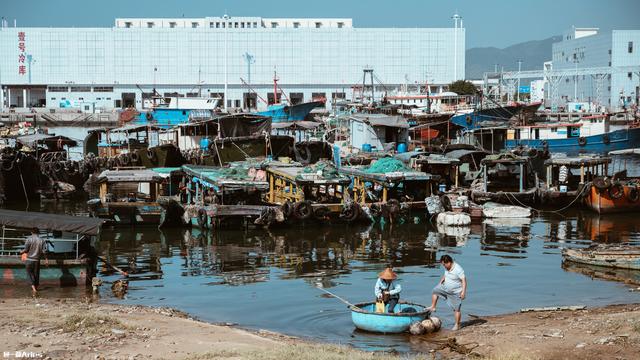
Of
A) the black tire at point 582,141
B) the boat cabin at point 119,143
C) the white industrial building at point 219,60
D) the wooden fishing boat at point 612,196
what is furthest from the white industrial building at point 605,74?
the wooden fishing boat at point 612,196

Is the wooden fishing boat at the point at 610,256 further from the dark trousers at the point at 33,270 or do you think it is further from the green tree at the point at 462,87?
the green tree at the point at 462,87

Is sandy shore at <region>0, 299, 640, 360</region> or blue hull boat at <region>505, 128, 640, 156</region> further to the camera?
blue hull boat at <region>505, 128, 640, 156</region>

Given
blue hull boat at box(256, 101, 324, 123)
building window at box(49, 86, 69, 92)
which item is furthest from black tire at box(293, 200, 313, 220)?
building window at box(49, 86, 69, 92)

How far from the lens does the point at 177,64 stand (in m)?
126

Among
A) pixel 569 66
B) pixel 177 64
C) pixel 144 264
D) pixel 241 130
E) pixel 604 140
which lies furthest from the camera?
pixel 569 66

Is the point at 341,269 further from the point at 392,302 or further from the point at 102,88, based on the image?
the point at 102,88

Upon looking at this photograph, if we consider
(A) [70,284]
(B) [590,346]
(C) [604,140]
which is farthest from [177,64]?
(B) [590,346]

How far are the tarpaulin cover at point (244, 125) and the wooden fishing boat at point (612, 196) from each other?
1875 centimetres

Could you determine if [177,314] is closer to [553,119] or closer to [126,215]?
[126,215]

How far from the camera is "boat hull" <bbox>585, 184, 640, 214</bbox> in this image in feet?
115

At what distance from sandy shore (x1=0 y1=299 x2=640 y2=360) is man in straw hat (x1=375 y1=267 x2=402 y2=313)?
98cm

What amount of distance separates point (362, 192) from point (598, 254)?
12501mm

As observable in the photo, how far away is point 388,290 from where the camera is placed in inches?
619

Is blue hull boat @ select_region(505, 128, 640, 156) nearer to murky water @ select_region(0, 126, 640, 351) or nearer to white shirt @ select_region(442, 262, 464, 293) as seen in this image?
murky water @ select_region(0, 126, 640, 351)
